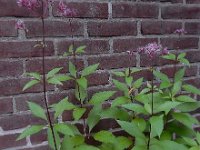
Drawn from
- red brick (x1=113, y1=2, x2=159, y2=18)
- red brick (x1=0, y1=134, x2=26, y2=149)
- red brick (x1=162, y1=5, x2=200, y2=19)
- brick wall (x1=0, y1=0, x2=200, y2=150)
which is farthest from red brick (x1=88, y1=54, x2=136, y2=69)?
red brick (x1=0, y1=134, x2=26, y2=149)

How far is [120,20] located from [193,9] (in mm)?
505

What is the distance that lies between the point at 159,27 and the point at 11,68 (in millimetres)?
860

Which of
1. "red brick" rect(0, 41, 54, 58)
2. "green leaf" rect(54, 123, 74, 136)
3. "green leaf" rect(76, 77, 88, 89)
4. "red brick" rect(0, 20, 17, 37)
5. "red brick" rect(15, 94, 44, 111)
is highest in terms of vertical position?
"red brick" rect(0, 20, 17, 37)

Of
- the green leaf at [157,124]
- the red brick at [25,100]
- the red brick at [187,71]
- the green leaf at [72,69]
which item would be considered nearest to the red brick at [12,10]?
the green leaf at [72,69]

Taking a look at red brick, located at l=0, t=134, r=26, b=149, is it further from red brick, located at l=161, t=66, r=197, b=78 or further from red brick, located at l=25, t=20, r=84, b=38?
red brick, located at l=161, t=66, r=197, b=78

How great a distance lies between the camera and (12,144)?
58.7 inches

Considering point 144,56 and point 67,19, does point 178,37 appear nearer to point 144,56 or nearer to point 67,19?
point 144,56

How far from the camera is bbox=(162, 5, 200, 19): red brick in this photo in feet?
5.66

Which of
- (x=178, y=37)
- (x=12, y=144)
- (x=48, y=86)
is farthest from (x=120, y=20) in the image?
(x=12, y=144)

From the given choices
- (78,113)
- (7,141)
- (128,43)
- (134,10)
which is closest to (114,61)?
(128,43)

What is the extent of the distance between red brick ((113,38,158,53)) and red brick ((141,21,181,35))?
5 cm

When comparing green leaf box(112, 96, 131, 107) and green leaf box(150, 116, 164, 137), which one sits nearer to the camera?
green leaf box(150, 116, 164, 137)

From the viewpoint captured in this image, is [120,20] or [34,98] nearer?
[34,98]

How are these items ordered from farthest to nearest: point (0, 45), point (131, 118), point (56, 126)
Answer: point (131, 118), point (0, 45), point (56, 126)
